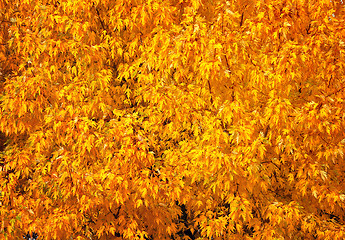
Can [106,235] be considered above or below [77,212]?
below

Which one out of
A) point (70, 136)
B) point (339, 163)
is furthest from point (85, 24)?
point (339, 163)

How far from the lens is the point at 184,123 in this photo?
25.8 ft

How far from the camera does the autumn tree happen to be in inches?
280

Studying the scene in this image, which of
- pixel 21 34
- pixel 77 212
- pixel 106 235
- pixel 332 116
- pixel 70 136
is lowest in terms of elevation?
pixel 106 235

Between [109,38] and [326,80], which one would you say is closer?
[326,80]

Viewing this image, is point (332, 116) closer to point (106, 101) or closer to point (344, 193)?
point (344, 193)

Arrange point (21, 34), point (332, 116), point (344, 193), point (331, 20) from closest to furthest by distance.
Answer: point (332, 116) → point (344, 193) → point (331, 20) → point (21, 34)

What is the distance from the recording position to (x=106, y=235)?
809cm

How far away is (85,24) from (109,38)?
1.82 feet

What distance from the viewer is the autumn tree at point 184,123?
23.4 ft

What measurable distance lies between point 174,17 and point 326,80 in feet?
9.73

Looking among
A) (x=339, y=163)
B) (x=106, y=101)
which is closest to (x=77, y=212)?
(x=106, y=101)

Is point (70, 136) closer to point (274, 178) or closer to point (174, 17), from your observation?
point (174, 17)

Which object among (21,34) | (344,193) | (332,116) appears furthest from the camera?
(21,34)
